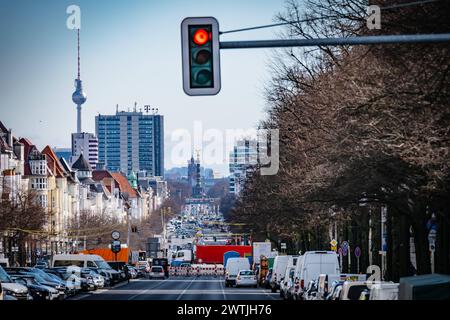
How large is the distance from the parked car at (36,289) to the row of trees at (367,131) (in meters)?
12.8

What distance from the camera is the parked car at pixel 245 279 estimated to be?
8700 cm

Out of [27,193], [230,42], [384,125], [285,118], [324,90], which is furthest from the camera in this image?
[27,193]

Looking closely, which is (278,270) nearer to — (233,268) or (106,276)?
(106,276)

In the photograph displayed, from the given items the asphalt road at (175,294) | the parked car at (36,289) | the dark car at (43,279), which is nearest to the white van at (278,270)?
the asphalt road at (175,294)

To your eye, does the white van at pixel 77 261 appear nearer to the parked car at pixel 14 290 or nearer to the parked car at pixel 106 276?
the parked car at pixel 106 276

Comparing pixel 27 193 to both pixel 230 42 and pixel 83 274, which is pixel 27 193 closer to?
pixel 83 274

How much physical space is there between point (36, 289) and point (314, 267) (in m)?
12.6

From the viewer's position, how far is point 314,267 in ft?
178

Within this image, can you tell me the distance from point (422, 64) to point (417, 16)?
1.99m

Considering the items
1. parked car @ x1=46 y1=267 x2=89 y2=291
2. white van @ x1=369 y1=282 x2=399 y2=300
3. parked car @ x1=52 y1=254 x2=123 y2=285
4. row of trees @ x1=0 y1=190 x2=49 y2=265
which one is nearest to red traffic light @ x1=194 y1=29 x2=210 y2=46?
white van @ x1=369 y1=282 x2=399 y2=300

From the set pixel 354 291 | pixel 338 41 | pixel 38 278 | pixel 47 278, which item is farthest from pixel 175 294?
pixel 338 41

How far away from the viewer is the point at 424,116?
3638 cm

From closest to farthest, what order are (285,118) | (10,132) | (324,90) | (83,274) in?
1. (324,90)
2. (285,118)
3. (83,274)
4. (10,132)
